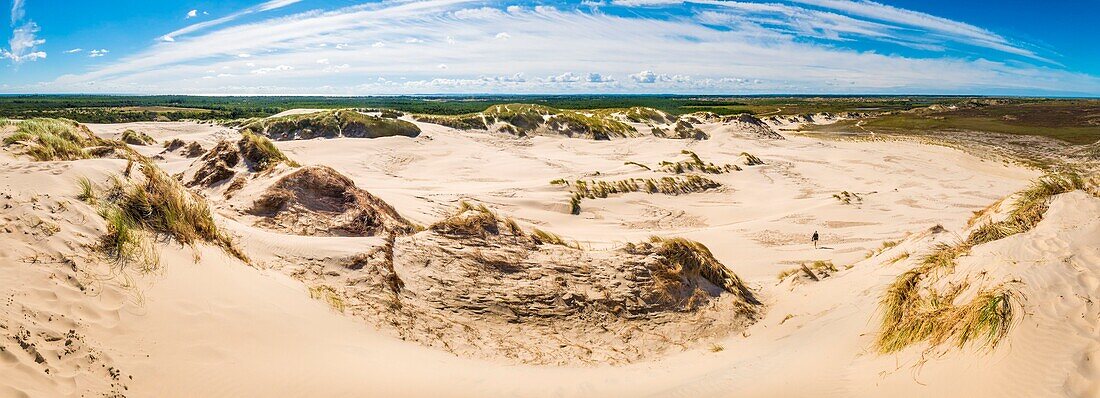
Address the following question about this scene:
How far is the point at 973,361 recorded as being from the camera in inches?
150

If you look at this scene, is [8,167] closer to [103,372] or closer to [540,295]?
[103,372]

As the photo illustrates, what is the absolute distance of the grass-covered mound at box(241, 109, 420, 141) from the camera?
32.4 meters

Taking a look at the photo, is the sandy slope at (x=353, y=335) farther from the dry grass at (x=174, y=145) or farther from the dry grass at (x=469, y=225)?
the dry grass at (x=174, y=145)

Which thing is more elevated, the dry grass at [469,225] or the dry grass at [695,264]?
the dry grass at [469,225]

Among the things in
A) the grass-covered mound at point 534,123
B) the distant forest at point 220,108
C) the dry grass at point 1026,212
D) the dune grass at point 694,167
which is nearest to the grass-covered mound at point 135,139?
the grass-covered mound at point 534,123

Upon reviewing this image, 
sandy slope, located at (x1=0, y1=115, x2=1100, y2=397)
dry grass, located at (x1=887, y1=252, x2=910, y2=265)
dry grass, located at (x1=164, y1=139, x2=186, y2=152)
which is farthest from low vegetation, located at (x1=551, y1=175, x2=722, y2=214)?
dry grass, located at (x1=164, y1=139, x2=186, y2=152)

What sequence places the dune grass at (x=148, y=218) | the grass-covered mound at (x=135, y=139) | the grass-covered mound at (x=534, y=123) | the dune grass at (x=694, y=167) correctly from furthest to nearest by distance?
the grass-covered mound at (x=534, y=123) < the grass-covered mound at (x=135, y=139) < the dune grass at (x=694, y=167) < the dune grass at (x=148, y=218)

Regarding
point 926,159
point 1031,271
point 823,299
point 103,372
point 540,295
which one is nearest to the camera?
point 103,372

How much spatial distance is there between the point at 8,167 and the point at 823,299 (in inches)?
418

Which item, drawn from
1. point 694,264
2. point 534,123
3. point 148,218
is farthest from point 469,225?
point 534,123

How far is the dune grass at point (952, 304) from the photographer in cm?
400

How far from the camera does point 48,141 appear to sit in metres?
7.50

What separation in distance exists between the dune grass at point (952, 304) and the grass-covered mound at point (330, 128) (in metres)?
31.0

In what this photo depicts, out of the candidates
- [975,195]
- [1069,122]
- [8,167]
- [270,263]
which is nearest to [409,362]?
[270,263]
